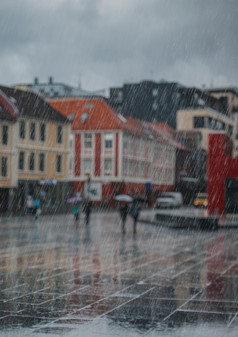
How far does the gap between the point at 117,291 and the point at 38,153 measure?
50293 millimetres

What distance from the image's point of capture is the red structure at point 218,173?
40.8 m

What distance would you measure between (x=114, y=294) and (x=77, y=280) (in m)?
1.75

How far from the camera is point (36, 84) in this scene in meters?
107

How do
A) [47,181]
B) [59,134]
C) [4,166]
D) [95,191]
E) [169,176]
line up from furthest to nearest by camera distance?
[169,176] < [95,191] < [59,134] < [47,181] < [4,166]

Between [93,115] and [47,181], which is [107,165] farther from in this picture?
[47,181]

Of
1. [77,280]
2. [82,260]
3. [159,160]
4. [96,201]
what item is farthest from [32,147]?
[77,280]

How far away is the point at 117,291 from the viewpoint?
10.4 m

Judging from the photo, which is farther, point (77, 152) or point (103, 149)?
point (77, 152)

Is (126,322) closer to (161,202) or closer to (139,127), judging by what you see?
(161,202)

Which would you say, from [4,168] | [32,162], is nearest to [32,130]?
[32,162]

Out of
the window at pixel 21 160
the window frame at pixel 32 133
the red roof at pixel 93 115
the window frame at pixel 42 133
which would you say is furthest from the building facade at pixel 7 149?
the red roof at pixel 93 115

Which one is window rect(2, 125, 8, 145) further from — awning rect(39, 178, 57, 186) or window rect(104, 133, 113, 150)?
window rect(104, 133, 113, 150)

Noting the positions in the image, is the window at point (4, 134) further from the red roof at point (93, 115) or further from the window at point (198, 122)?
the window at point (198, 122)

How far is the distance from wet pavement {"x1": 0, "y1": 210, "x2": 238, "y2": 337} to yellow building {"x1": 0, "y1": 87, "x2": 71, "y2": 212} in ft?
125
